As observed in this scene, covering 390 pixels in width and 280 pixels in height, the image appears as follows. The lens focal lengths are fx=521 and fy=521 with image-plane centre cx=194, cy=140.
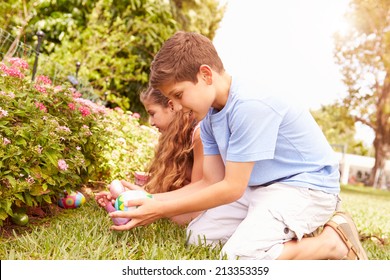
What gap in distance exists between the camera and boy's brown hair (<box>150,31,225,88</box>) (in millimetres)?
2461

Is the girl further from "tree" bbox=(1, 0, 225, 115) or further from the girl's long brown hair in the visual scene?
"tree" bbox=(1, 0, 225, 115)

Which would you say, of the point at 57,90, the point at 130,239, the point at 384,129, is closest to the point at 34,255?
the point at 130,239

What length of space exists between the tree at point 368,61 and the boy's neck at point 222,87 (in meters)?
12.2

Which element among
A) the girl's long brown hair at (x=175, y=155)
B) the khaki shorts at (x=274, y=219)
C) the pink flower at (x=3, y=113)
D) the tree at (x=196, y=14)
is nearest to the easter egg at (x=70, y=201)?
the girl's long brown hair at (x=175, y=155)

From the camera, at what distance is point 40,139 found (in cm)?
296

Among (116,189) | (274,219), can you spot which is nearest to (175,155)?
(116,189)

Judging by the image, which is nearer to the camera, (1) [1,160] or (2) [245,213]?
(1) [1,160]

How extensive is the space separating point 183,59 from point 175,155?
54.0 inches

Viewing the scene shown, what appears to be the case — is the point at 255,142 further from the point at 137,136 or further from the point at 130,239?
the point at 137,136

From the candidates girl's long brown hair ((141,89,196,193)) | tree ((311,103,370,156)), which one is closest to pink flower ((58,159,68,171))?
girl's long brown hair ((141,89,196,193))

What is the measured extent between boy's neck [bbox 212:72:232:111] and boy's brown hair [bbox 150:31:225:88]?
0.12ft

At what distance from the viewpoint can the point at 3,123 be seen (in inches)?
109

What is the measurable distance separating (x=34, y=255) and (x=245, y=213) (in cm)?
121

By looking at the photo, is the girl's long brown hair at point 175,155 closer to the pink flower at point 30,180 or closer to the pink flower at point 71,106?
the pink flower at point 71,106
